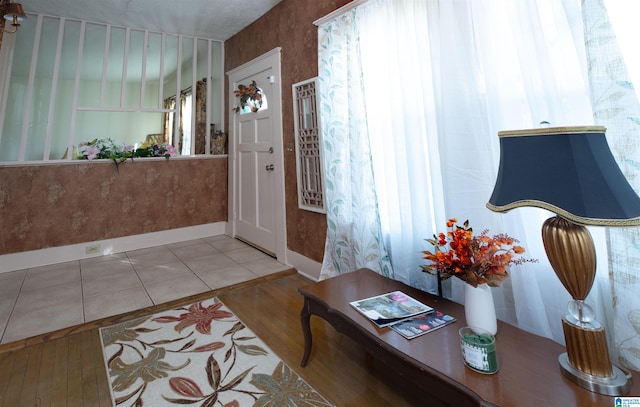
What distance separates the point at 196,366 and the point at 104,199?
2763 millimetres

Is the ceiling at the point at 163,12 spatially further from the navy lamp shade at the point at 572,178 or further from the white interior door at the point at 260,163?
the navy lamp shade at the point at 572,178

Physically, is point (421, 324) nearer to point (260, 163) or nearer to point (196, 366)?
point (196, 366)

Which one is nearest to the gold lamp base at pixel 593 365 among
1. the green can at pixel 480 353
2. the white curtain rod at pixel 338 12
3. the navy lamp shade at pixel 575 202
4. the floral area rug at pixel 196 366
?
the navy lamp shade at pixel 575 202

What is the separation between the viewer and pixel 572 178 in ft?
2.61

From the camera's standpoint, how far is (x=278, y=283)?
8.75 ft

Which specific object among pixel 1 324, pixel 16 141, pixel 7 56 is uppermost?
pixel 7 56

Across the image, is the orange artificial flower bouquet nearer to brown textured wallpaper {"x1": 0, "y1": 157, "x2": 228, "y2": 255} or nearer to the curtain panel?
the curtain panel

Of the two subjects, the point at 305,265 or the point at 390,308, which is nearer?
the point at 390,308

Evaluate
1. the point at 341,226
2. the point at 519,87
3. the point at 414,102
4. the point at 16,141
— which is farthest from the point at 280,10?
the point at 16,141

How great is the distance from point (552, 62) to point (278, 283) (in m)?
2.35

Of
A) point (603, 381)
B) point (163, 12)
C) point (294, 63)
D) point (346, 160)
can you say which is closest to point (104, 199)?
point (163, 12)

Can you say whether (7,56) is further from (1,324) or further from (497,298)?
(497,298)

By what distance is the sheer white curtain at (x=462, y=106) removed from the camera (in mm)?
1188

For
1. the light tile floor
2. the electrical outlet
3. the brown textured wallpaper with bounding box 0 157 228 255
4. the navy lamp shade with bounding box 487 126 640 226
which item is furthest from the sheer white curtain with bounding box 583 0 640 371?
the electrical outlet
